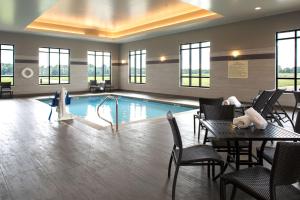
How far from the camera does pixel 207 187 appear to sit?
277 cm

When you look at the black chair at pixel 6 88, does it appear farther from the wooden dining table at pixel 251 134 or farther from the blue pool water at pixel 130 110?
the wooden dining table at pixel 251 134

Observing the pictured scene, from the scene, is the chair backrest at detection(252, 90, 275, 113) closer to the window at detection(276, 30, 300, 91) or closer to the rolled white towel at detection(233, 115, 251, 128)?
the rolled white towel at detection(233, 115, 251, 128)

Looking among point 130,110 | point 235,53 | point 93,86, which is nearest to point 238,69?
point 235,53

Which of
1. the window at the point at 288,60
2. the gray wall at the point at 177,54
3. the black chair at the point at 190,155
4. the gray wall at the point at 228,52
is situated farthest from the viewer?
the gray wall at the point at 177,54

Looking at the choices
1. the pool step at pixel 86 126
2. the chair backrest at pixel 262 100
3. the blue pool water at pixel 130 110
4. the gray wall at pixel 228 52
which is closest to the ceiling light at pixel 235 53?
the gray wall at pixel 228 52

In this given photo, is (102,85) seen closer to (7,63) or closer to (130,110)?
(7,63)

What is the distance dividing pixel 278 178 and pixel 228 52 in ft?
32.1

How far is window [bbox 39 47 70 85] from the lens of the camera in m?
14.6

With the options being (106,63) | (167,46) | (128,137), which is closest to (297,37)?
(167,46)

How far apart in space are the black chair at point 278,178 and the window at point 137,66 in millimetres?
13920

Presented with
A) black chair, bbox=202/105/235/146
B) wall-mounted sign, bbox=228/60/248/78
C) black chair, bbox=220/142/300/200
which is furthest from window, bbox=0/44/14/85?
black chair, bbox=220/142/300/200

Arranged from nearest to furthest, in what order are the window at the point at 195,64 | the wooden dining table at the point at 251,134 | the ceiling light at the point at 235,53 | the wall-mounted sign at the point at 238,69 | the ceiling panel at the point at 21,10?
the wooden dining table at the point at 251,134, the ceiling panel at the point at 21,10, the wall-mounted sign at the point at 238,69, the ceiling light at the point at 235,53, the window at the point at 195,64

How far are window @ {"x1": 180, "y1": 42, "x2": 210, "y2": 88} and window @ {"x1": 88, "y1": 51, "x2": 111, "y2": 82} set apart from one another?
6.08 meters

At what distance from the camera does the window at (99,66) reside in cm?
1650
